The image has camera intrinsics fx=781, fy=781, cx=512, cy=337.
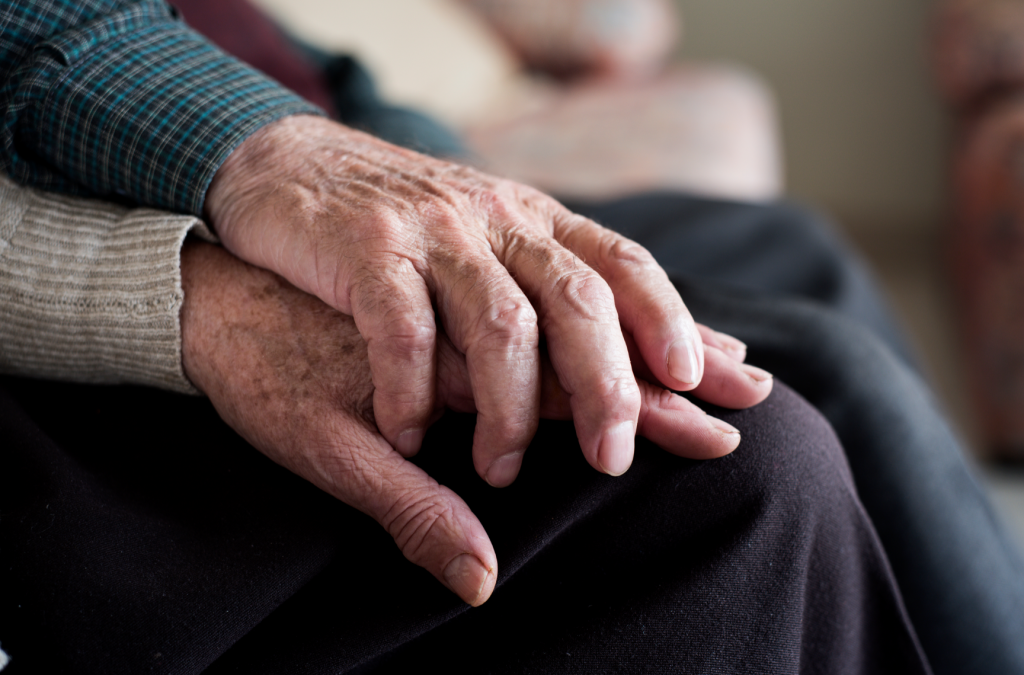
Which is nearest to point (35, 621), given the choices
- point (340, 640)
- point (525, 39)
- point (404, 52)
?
point (340, 640)

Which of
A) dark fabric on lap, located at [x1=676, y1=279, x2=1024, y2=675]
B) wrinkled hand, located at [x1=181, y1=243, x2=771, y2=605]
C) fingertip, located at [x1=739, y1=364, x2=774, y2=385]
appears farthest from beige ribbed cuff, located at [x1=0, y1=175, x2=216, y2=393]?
dark fabric on lap, located at [x1=676, y1=279, x2=1024, y2=675]

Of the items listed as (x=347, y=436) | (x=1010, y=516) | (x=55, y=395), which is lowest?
(x=1010, y=516)

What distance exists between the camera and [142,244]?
50cm

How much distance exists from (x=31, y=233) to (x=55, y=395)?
0.37 ft

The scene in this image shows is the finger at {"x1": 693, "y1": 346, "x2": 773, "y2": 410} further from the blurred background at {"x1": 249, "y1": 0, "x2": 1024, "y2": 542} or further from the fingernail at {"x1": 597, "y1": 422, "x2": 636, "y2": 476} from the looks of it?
the blurred background at {"x1": 249, "y1": 0, "x2": 1024, "y2": 542}

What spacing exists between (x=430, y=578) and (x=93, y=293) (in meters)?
0.29

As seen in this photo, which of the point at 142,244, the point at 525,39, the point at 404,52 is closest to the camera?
the point at 142,244

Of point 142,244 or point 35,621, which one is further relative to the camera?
point 142,244

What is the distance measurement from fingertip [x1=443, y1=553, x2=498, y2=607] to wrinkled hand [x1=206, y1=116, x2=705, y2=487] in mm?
51

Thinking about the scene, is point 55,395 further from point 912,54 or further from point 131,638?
point 912,54

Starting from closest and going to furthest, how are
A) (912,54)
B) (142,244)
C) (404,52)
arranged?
(142,244)
(404,52)
(912,54)

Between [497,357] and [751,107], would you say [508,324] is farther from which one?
[751,107]

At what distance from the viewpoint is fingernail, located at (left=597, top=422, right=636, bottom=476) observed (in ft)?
1.37

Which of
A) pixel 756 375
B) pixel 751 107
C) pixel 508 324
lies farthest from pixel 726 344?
pixel 751 107
